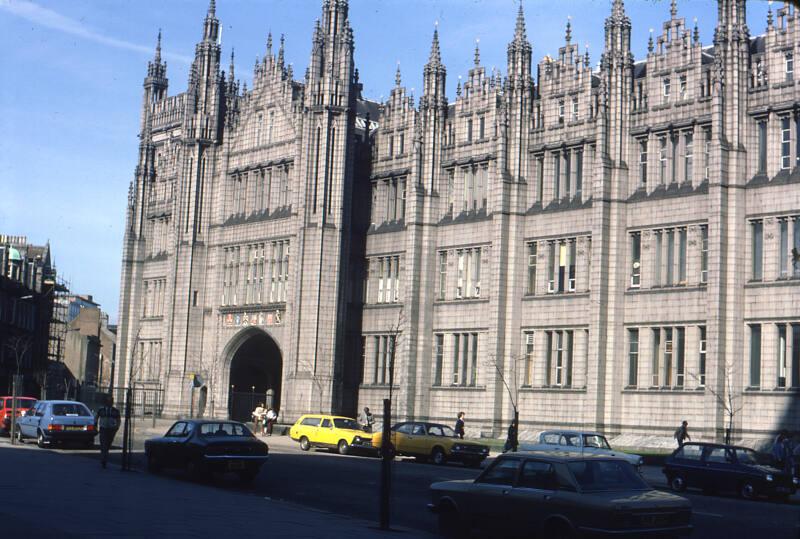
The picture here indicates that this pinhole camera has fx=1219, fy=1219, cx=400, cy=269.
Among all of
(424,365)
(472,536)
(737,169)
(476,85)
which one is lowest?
(472,536)

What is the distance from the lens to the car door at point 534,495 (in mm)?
18953

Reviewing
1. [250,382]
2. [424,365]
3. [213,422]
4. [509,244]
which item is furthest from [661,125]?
[250,382]

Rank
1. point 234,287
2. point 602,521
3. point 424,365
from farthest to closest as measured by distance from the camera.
Answer: point 234,287 → point 424,365 → point 602,521

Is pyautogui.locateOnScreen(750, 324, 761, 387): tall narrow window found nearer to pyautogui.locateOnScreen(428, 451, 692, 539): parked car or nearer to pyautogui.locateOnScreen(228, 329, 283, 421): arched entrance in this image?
pyautogui.locateOnScreen(428, 451, 692, 539): parked car

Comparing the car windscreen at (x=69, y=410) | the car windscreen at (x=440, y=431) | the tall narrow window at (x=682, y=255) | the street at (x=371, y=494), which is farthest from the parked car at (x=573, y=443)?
the car windscreen at (x=69, y=410)

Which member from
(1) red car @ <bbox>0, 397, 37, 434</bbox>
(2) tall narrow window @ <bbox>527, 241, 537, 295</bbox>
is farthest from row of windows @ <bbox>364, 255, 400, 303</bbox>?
(1) red car @ <bbox>0, 397, 37, 434</bbox>

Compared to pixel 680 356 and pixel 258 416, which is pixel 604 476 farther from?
pixel 258 416

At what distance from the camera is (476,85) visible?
62781mm

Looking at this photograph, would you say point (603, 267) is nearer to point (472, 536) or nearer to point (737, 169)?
point (737, 169)

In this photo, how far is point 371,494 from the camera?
2952 cm

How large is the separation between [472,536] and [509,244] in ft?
128

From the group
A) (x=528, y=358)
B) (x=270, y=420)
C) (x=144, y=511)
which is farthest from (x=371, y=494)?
(x=270, y=420)

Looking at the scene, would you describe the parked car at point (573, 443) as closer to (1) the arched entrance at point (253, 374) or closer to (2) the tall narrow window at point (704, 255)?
(2) the tall narrow window at point (704, 255)

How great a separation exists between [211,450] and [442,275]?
34305 mm
